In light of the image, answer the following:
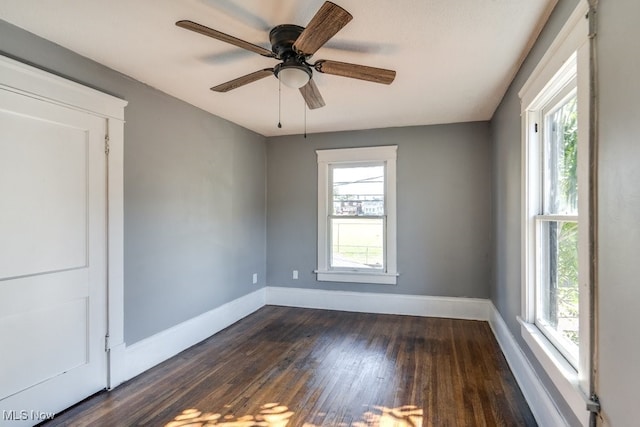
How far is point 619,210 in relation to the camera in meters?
1.22

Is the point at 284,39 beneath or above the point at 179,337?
above

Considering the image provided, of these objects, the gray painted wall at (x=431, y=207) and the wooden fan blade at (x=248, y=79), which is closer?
the wooden fan blade at (x=248, y=79)

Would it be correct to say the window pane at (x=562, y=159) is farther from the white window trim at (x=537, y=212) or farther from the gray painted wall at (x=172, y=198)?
the gray painted wall at (x=172, y=198)

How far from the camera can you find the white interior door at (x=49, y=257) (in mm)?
1991

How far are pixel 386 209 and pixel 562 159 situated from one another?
8.41 ft

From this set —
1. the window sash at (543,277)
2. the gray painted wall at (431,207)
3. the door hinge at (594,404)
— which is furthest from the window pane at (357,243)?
the door hinge at (594,404)

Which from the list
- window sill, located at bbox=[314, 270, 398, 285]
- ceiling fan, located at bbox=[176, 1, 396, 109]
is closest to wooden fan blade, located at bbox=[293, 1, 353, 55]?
ceiling fan, located at bbox=[176, 1, 396, 109]

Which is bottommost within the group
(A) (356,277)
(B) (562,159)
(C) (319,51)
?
(A) (356,277)

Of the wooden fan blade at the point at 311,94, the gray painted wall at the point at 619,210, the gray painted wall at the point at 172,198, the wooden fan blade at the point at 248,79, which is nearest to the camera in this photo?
the gray painted wall at the point at 619,210

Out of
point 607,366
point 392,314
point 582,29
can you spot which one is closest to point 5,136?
point 582,29

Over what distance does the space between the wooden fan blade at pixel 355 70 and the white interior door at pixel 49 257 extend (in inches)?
67.2

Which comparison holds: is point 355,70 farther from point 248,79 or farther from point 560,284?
point 560,284

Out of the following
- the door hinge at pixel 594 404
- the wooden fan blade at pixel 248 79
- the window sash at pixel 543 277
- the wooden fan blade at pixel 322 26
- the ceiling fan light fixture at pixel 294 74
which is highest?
the wooden fan blade at pixel 248 79
